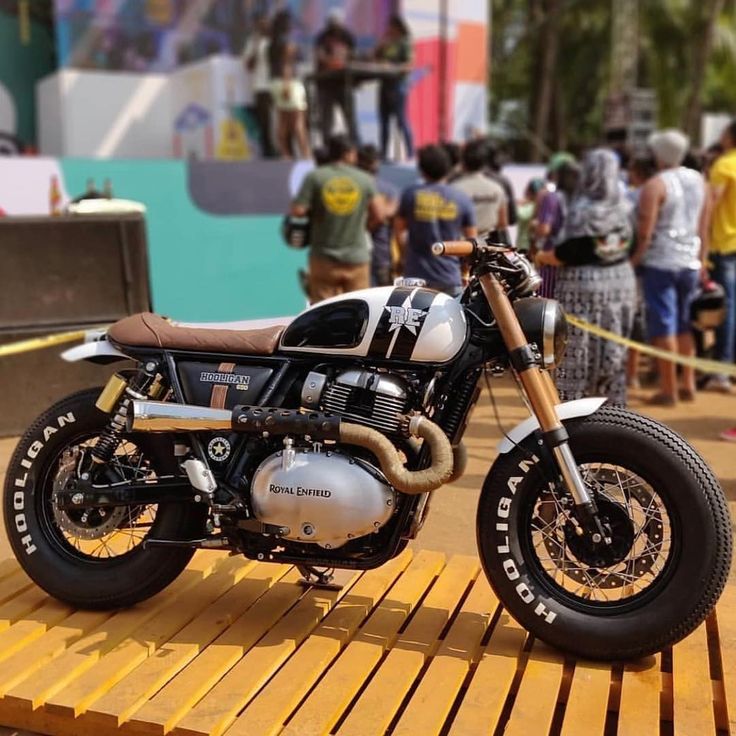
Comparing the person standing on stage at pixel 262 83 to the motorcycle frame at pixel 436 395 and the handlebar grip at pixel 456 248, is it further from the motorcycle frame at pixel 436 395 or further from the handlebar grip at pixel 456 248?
the handlebar grip at pixel 456 248

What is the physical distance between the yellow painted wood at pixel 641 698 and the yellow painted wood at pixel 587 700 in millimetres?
50

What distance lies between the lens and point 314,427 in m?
3.07

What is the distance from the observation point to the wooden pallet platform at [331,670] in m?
2.75

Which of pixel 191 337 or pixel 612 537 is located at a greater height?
pixel 191 337

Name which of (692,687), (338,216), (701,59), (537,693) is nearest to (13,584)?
(537,693)

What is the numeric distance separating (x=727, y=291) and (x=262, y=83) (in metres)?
11.7

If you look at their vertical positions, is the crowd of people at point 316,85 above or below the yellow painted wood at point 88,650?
above

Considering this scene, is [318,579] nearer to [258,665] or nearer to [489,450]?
[258,665]

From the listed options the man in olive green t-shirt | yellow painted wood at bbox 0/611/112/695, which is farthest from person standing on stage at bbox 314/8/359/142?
yellow painted wood at bbox 0/611/112/695

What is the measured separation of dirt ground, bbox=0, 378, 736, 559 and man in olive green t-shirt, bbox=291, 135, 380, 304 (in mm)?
1426

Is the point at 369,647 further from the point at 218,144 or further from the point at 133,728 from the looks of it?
the point at 218,144

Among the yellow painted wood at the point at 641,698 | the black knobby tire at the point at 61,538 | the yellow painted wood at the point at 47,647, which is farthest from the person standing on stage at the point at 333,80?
the yellow painted wood at the point at 641,698

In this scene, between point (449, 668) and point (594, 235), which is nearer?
point (449, 668)

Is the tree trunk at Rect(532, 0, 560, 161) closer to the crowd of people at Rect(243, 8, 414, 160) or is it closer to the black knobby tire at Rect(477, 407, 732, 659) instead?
the crowd of people at Rect(243, 8, 414, 160)
